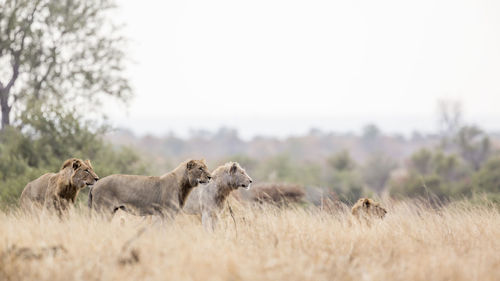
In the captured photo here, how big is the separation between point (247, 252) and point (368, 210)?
3.81m

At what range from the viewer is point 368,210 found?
997 cm

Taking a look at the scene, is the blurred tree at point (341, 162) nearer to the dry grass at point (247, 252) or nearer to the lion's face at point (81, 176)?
the dry grass at point (247, 252)

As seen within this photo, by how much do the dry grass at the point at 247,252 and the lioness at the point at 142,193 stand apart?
0.46 metres

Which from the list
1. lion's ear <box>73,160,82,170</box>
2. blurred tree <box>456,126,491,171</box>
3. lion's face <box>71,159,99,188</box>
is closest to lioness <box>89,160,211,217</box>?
lion's face <box>71,159,99,188</box>

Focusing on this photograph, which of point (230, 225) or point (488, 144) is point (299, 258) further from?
point (488, 144)

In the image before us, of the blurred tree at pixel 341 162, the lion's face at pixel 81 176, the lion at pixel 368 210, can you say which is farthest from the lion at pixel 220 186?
the blurred tree at pixel 341 162

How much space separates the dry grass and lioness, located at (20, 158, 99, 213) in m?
0.64

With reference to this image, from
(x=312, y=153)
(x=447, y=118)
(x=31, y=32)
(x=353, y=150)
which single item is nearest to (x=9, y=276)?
(x=31, y=32)

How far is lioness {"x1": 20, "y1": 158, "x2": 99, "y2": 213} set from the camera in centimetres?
851

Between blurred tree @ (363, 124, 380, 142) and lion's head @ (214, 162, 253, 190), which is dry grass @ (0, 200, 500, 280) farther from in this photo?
blurred tree @ (363, 124, 380, 142)

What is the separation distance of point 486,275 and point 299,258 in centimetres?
188

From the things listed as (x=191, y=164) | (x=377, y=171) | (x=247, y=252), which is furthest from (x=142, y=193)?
(x=377, y=171)

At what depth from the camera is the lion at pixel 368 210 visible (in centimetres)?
983

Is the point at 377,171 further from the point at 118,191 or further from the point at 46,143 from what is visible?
the point at 118,191
